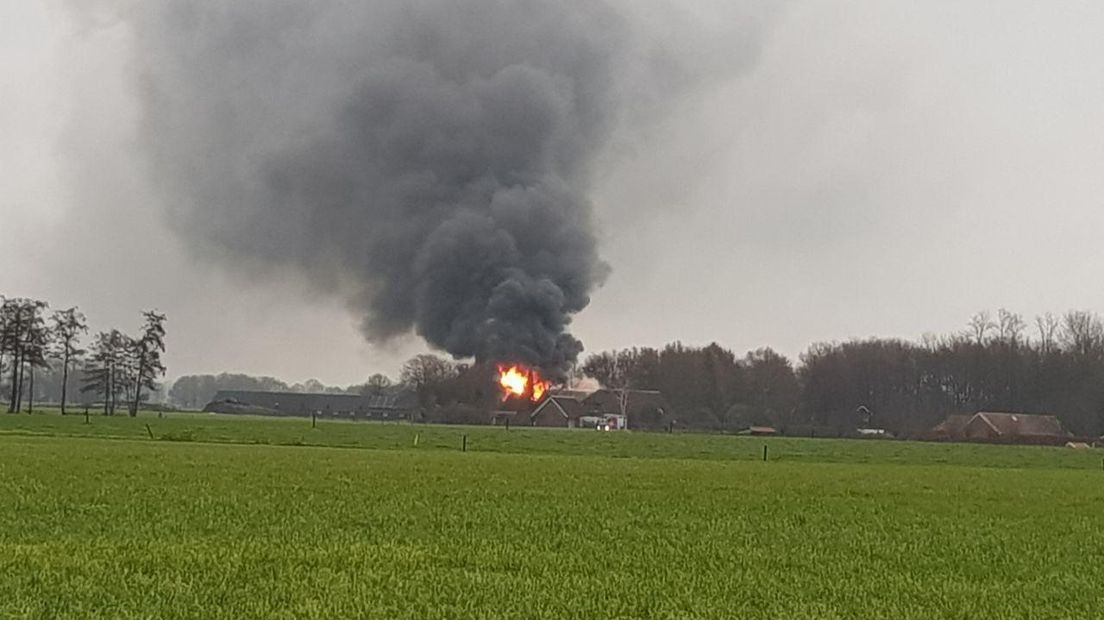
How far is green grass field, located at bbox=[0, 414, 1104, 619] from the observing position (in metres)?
8.25

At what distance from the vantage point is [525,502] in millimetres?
16844

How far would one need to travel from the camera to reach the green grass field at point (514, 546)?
825cm

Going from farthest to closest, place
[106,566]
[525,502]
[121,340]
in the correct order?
[121,340]
[525,502]
[106,566]

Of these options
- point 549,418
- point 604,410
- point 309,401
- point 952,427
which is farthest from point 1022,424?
point 309,401

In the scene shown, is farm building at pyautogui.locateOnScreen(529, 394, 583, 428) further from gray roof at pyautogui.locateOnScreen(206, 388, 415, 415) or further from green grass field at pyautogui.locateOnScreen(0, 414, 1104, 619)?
green grass field at pyautogui.locateOnScreen(0, 414, 1104, 619)

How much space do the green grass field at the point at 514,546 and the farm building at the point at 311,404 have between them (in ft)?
343

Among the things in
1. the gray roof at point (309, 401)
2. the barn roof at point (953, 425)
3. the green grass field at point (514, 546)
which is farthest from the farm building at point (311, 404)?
the green grass field at point (514, 546)

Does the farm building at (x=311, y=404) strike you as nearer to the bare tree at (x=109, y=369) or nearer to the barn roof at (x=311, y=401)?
the barn roof at (x=311, y=401)

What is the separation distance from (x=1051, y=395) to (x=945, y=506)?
88.3 metres

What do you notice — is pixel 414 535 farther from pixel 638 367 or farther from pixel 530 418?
pixel 638 367

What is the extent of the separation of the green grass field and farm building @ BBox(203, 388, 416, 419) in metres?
104

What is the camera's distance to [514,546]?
453 inches

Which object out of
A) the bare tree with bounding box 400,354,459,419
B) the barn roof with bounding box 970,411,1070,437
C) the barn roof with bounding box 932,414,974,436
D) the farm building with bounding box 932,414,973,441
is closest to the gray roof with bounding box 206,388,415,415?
the bare tree with bounding box 400,354,459,419

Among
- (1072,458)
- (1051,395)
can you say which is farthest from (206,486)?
(1051,395)
